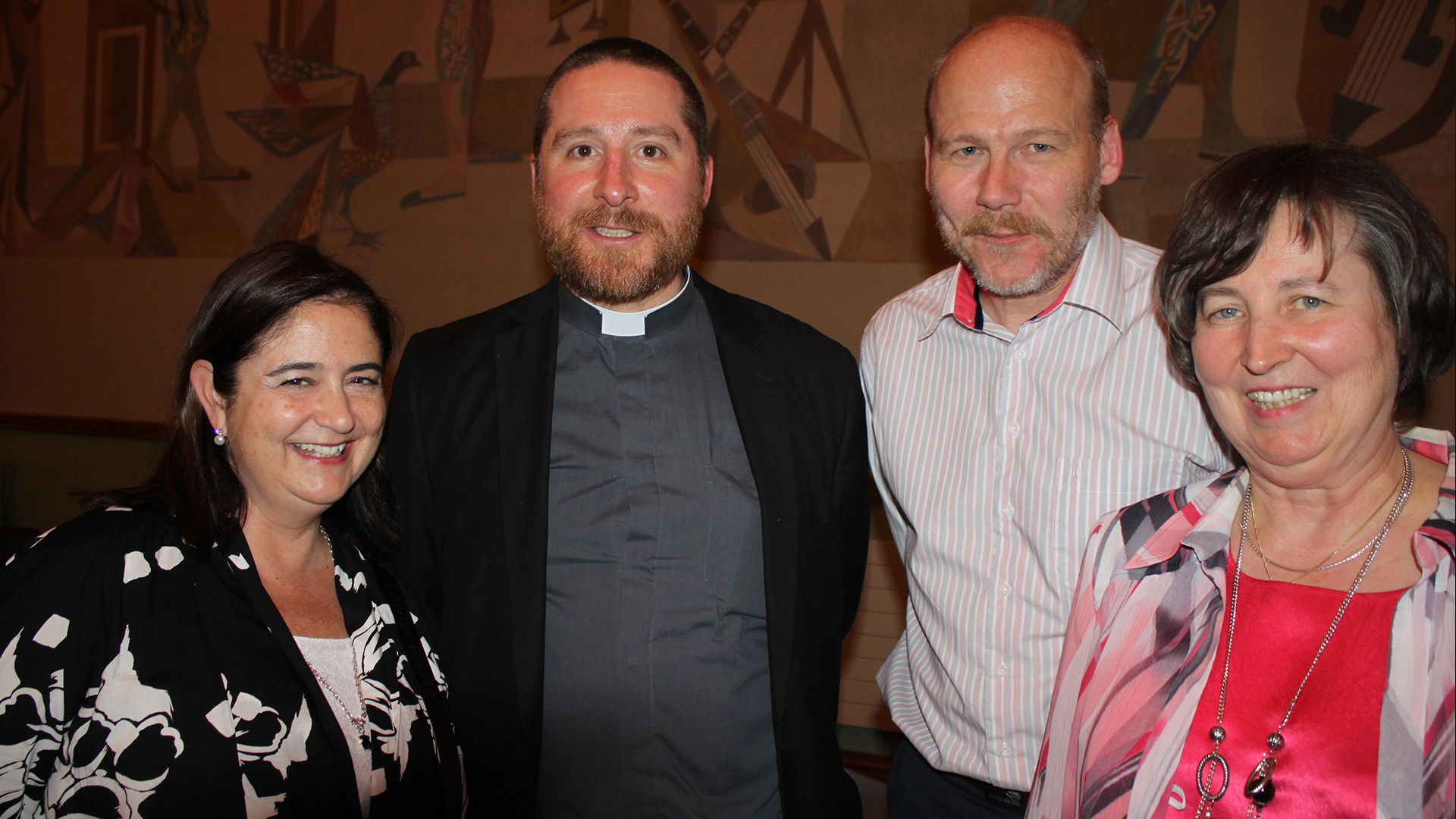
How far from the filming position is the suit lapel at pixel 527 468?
168 cm

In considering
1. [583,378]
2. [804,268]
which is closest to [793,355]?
[583,378]

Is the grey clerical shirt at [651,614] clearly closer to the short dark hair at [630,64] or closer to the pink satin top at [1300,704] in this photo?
the short dark hair at [630,64]

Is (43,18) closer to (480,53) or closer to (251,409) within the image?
(480,53)

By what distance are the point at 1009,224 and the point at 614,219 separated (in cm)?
82

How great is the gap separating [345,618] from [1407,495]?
1811 mm

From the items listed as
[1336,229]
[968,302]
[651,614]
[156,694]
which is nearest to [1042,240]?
[968,302]

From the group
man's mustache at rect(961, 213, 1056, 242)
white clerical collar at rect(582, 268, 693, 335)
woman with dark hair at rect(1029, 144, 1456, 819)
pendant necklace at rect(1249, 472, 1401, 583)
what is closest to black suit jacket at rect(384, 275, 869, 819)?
white clerical collar at rect(582, 268, 693, 335)

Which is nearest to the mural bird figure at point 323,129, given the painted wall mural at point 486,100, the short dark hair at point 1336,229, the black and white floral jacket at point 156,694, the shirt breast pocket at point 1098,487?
the painted wall mural at point 486,100

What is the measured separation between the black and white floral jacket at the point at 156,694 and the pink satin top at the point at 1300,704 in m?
1.37

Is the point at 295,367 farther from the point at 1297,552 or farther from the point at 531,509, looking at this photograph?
the point at 1297,552

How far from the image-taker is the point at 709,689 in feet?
5.79

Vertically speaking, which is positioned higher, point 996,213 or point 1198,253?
point 996,213

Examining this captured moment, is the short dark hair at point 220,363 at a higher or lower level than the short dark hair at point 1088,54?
lower

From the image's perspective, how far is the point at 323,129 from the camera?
4.73 metres
